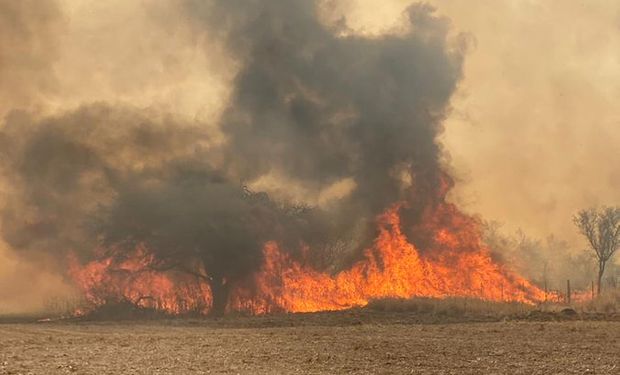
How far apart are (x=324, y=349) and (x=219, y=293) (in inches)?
863

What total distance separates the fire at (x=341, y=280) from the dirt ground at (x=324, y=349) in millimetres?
9797

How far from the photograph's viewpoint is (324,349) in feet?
71.4

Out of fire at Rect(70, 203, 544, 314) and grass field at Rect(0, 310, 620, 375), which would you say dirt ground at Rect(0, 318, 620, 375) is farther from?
fire at Rect(70, 203, 544, 314)

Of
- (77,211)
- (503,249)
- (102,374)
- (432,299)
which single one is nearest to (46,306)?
(77,211)

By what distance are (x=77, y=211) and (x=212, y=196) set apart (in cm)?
850

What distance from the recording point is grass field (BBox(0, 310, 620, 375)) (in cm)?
1795

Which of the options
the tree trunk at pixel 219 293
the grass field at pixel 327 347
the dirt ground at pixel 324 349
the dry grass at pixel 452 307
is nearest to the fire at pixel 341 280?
the tree trunk at pixel 219 293

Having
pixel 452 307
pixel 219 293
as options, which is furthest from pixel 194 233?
pixel 452 307

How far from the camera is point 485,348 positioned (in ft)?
70.6

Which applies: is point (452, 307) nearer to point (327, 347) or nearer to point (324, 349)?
point (327, 347)

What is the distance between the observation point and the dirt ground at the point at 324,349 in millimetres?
17891

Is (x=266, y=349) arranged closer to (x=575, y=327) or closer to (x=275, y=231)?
(x=575, y=327)

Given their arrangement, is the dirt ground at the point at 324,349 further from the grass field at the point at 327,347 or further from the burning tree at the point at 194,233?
the burning tree at the point at 194,233

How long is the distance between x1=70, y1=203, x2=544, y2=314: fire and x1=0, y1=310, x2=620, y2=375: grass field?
26.1 feet
